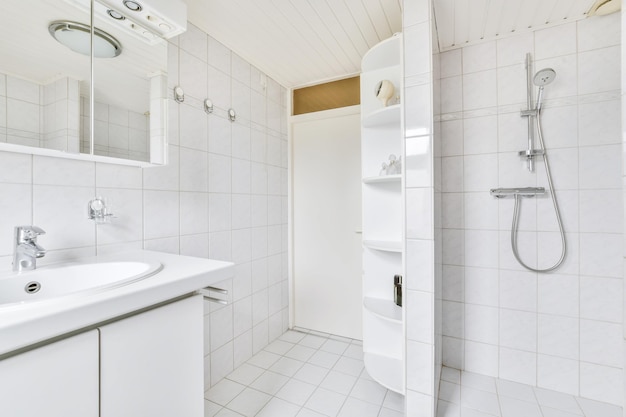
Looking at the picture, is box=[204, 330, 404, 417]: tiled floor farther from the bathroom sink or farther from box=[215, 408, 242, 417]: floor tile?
the bathroom sink

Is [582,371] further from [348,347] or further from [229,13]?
[229,13]

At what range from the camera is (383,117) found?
1.75 meters

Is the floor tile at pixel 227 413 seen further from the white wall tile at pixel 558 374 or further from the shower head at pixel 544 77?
the shower head at pixel 544 77

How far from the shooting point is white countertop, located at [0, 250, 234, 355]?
1.94 feet

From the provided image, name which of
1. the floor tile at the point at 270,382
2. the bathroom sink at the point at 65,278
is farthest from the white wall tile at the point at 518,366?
the bathroom sink at the point at 65,278

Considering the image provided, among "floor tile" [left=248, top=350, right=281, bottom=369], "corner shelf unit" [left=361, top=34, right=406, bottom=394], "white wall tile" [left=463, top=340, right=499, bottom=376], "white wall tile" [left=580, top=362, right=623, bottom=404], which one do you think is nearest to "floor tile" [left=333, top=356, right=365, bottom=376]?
"corner shelf unit" [left=361, top=34, right=406, bottom=394]

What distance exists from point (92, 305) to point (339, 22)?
182 centimetres

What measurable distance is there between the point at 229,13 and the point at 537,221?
2203mm

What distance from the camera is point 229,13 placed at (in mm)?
1622

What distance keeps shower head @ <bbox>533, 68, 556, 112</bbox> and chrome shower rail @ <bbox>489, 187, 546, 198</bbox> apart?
49 cm

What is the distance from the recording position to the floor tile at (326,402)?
1.58m

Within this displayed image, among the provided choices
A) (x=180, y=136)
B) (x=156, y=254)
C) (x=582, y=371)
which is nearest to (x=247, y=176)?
(x=180, y=136)

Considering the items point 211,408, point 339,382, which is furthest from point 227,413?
point 339,382

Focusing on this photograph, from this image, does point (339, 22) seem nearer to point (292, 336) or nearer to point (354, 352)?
point (354, 352)
